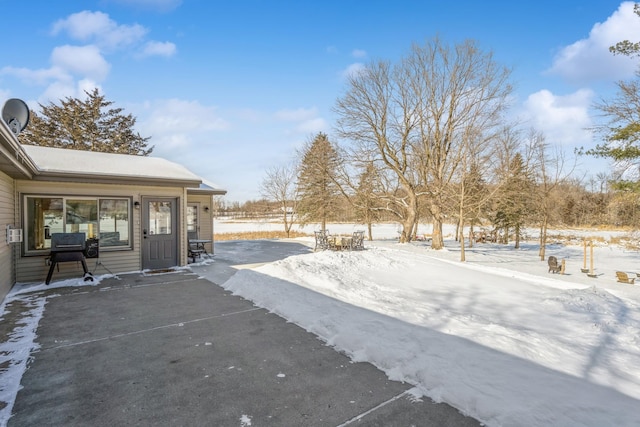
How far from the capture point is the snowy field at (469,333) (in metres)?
2.71

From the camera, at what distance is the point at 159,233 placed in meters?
8.89

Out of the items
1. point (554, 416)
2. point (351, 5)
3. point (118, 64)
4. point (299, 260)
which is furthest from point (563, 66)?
point (118, 64)

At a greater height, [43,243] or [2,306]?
[43,243]

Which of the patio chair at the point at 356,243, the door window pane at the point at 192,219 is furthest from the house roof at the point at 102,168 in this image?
the patio chair at the point at 356,243

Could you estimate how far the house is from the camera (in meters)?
7.04

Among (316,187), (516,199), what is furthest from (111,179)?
(516,199)

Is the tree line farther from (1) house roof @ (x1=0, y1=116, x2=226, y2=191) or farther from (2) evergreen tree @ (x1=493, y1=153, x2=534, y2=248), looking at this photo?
(1) house roof @ (x1=0, y1=116, x2=226, y2=191)

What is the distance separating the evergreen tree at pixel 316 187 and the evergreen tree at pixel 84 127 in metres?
15.6

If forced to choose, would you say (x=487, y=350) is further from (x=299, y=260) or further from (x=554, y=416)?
(x=299, y=260)

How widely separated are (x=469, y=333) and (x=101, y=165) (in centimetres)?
902

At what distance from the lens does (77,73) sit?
39.3 feet

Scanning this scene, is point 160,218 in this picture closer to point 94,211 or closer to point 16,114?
point 94,211

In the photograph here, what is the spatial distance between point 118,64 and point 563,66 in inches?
644

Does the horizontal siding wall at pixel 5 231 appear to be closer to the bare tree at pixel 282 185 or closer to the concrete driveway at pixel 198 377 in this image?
the concrete driveway at pixel 198 377
